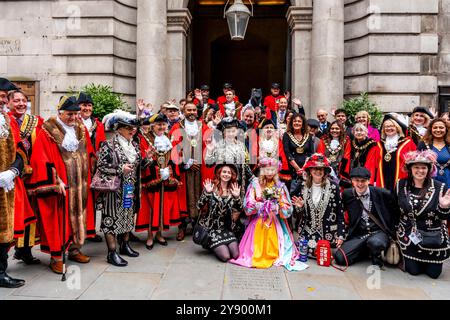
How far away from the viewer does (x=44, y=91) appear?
39.1 ft

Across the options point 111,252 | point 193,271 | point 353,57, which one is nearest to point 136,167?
point 111,252

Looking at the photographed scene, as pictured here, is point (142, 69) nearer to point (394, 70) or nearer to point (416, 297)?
point (394, 70)

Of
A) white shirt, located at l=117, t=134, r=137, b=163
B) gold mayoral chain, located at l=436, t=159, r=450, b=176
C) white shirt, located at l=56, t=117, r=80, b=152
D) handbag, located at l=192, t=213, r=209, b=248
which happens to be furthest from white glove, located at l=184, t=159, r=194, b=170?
gold mayoral chain, located at l=436, t=159, r=450, b=176

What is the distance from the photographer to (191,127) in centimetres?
688

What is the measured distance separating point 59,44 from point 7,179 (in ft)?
28.1

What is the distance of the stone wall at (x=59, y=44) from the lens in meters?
11.7

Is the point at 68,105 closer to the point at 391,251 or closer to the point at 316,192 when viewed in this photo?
the point at 316,192

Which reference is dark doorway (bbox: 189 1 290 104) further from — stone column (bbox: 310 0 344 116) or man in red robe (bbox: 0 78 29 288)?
man in red robe (bbox: 0 78 29 288)

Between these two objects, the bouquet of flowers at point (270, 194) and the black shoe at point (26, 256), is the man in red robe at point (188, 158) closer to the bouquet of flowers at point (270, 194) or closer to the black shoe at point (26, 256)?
the bouquet of flowers at point (270, 194)

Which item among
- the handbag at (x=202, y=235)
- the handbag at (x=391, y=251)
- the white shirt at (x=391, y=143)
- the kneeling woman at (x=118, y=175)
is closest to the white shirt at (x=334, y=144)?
the white shirt at (x=391, y=143)

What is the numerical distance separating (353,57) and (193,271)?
9070 mm

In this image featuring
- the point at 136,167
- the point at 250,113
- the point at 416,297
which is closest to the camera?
the point at 416,297

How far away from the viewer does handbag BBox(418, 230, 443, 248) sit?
523 centimetres

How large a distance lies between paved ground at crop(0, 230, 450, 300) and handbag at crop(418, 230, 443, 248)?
1.43ft
